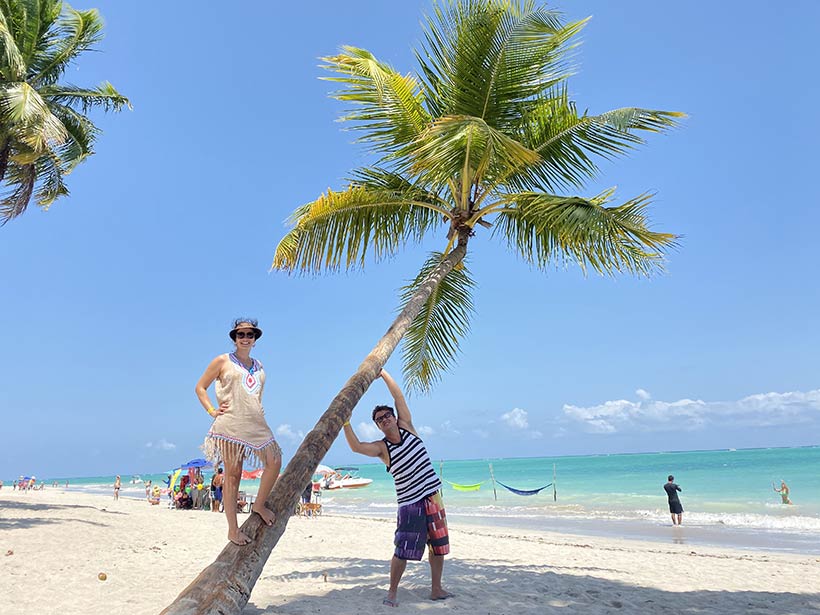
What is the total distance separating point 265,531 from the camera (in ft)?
12.5

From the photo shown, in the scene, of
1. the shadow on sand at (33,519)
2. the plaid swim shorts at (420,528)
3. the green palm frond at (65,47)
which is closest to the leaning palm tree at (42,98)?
the green palm frond at (65,47)

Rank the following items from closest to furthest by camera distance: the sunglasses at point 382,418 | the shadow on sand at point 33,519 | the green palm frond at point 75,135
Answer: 1. the sunglasses at point 382,418
2. the shadow on sand at point 33,519
3. the green palm frond at point 75,135

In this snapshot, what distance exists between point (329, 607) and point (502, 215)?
4.73 m

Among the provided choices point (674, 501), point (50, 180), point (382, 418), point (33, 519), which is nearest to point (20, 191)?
point (50, 180)

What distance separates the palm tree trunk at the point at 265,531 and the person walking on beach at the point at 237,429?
9cm

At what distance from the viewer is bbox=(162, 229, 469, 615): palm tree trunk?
342cm

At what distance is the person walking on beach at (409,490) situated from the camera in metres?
4.62

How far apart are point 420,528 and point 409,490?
0.29 m

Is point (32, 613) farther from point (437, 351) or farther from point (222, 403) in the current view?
point (437, 351)

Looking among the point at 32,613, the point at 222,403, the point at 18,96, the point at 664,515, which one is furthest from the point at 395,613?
the point at 664,515

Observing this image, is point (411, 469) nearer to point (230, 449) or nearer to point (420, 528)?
point (420, 528)

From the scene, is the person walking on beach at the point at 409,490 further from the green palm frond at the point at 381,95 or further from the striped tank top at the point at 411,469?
the green palm frond at the point at 381,95

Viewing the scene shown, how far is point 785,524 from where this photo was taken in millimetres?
17172

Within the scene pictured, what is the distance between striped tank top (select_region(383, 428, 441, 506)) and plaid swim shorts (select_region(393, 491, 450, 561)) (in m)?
0.06
